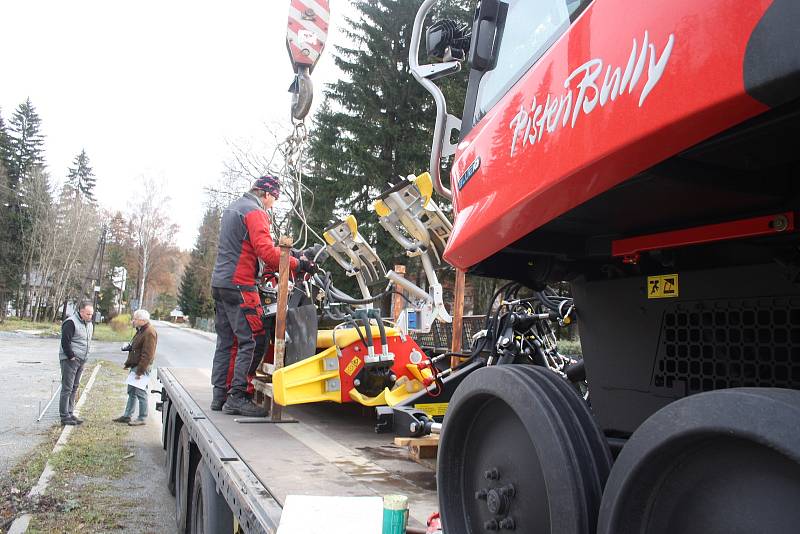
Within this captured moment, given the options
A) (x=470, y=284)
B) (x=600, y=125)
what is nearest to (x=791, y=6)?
(x=600, y=125)

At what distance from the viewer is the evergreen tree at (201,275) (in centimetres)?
5472

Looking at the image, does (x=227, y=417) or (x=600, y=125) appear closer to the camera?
(x=600, y=125)

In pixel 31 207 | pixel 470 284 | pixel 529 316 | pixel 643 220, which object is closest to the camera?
pixel 643 220

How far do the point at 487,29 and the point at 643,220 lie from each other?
864 millimetres

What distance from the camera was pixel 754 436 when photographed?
1058 mm

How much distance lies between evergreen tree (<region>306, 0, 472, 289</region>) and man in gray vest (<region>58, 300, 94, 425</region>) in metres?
13.2

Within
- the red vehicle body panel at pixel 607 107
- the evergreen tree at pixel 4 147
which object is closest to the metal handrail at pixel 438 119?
the red vehicle body panel at pixel 607 107

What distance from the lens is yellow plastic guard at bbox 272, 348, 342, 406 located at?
175 inches

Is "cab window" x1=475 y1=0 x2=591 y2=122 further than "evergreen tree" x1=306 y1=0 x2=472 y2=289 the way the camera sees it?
No

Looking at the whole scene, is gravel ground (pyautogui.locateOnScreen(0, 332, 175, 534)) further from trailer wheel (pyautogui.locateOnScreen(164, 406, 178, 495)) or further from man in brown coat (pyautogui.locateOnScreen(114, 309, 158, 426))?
man in brown coat (pyautogui.locateOnScreen(114, 309, 158, 426))

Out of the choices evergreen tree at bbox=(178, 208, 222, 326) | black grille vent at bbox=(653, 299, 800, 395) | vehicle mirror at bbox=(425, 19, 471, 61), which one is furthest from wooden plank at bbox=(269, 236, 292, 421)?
Answer: evergreen tree at bbox=(178, 208, 222, 326)

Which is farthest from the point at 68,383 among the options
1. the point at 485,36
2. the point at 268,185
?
the point at 485,36

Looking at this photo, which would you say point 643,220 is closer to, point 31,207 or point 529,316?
point 529,316

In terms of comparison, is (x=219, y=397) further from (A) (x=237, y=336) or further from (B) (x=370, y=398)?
(B) (x=370, y=398)
